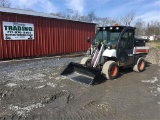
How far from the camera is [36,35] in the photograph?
462 inches

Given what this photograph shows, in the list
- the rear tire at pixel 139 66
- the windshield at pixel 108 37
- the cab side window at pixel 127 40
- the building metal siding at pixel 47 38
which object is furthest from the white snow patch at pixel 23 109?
the building metal siding at pixel 47 38

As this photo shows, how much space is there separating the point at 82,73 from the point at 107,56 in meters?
1.14

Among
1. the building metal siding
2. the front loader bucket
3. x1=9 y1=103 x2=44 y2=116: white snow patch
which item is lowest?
x1=9 y1=103 x2=44 y2=116: white snow patch

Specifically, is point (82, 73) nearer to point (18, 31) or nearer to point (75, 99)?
point (75, 99)

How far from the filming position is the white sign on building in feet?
33.8

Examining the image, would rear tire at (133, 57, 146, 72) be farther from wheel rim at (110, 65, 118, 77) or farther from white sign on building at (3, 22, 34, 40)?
white sign on building at (3, 22, 34, 40)

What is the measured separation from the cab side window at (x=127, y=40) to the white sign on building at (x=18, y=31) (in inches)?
265

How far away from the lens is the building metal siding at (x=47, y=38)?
1049 cm

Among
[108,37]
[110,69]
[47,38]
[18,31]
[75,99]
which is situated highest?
[18,31]

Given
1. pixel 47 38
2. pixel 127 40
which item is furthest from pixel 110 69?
pixel 47 38

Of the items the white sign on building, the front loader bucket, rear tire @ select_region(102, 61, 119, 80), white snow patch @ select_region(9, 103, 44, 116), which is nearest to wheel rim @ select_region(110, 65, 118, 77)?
rear tire @ select_region(102, 61, 119, 80)

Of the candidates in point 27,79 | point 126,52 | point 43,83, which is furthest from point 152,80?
point 27,79

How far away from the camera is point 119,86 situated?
595 centimetres

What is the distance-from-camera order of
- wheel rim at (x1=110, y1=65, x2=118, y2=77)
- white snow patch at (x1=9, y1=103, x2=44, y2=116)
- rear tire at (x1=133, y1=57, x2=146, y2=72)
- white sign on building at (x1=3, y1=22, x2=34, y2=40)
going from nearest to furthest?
white snow patch at (x1=9, y1=103, x2=44, y2=116) → wheel rim at (x1=110, y1=65, x2=118, y2=77) → rear tire at (x1=133, y1=57, x2=146, y2=72) → white sign on building at (x1=3, y1=22, x2=34, y2=40)
